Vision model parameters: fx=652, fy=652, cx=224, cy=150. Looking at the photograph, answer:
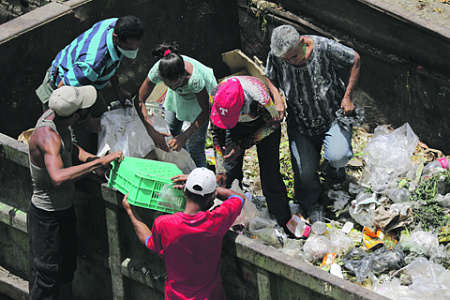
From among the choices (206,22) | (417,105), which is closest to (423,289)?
(417,105)

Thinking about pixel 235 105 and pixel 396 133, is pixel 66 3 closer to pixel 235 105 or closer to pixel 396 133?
pixel 235 105

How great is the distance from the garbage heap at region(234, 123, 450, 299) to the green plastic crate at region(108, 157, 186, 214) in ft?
1.73

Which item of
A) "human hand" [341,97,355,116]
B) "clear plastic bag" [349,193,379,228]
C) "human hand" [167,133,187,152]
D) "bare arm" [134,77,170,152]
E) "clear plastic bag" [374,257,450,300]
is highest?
"human hand" [341,97,355,116]

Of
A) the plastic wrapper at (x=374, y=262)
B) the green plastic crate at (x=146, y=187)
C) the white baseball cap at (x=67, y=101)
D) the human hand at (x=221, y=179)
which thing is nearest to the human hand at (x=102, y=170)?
the green plastic crate at (x=146, y=187)

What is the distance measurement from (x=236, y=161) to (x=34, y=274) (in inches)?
61.8

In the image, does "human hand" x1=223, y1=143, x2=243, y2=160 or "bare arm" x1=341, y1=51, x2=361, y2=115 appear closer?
"human hand" x1=223, y1=143, x2=243, y2=160

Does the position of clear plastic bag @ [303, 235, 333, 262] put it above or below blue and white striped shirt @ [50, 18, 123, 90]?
below

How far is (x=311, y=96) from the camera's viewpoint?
4.59m

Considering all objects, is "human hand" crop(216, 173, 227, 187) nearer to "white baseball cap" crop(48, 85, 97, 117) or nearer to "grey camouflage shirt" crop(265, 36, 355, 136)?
"grey camouflage shirt" crop(265, 36, 355, 136)

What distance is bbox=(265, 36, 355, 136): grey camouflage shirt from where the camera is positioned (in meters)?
4.50

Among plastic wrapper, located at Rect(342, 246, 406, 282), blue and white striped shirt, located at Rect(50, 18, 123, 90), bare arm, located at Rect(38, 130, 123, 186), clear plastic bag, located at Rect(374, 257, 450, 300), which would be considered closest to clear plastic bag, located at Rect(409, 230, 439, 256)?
plastic wrapper, located at Rect(342, 246, 406, 282)

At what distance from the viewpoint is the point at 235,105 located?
4016mm

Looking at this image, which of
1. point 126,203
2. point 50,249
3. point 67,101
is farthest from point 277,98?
point 50,249

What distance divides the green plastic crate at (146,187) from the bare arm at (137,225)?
0.16 feet
